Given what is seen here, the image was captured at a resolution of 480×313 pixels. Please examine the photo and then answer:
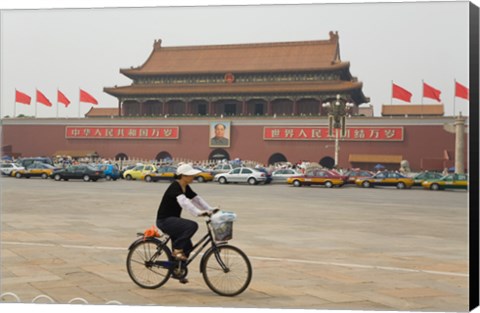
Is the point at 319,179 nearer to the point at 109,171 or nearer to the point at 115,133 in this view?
the point at 109,171

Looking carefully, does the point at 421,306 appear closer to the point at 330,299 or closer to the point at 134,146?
A: the point at 330,299

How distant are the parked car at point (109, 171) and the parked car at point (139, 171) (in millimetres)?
804

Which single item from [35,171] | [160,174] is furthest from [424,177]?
[35,171]

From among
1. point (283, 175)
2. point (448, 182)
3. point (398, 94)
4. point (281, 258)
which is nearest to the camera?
point (281, 258)

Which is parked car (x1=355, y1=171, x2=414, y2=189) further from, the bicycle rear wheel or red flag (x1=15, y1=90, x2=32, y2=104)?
the bicycle rear wheel

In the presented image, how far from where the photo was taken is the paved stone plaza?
19.6ft

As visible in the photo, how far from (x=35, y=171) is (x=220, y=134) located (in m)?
13.6

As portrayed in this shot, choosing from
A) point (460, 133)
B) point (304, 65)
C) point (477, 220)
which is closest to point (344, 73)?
point (304, 65)

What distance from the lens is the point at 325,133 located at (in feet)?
123

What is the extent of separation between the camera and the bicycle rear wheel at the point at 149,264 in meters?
6.24

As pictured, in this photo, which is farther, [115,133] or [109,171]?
[115,133]

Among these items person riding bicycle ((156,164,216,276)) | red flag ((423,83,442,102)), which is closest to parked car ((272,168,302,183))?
red flag ((423,83,442,102))

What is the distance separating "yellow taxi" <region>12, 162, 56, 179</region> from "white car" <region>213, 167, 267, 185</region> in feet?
28.6

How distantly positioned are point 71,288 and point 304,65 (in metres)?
35.8
